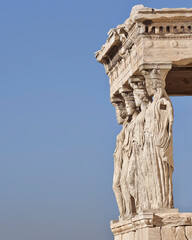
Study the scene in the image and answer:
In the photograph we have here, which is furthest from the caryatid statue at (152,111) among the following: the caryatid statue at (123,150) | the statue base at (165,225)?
the caryatid statue at (123,150)

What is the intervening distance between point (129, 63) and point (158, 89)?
1321 mm

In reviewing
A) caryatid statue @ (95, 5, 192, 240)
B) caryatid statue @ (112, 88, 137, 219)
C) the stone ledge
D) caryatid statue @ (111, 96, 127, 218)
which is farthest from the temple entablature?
A: the stone ledge

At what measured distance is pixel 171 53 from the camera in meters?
18.1

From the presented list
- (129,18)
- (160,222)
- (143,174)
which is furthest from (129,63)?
(160,222)

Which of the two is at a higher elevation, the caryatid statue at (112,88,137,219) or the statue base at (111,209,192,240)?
the caryatid statue at (112,88,137,219)

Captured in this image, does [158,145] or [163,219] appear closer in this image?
[163,219]

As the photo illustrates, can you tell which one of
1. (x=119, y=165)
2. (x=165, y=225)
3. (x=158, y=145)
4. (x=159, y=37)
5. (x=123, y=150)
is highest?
(x=159, y=37)

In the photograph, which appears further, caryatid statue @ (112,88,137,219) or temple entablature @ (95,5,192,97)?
caryatid statue @ (112,88,137,219)

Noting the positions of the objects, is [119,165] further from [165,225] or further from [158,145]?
[165,225]

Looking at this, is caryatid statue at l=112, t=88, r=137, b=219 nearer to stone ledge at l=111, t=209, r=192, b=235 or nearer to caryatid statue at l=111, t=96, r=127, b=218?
caryatid statue at l=111, t=96, r=127, b=218

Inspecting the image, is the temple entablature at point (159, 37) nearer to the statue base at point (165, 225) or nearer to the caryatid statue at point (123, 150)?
the caryatid statue at point (123, 150)

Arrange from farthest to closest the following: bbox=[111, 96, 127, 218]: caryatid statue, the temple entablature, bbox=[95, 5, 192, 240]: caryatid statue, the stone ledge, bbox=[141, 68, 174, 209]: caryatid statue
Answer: bbox=[111, 96, 127, 218]: caryatid statue → the temple entablature → bbox=[141, 68, 174, 209]: caryatid statue → bbox=[95, 5, 192, 240]: caryatid statue → the stone ledge

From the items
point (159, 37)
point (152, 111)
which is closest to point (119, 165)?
point (152, 111)

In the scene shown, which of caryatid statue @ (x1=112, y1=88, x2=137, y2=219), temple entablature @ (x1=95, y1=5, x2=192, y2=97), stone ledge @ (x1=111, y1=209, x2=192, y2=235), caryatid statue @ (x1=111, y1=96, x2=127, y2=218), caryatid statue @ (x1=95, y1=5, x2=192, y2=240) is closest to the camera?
stone ledge @ (x1=111, y1=209, x2=192, y2=235)
